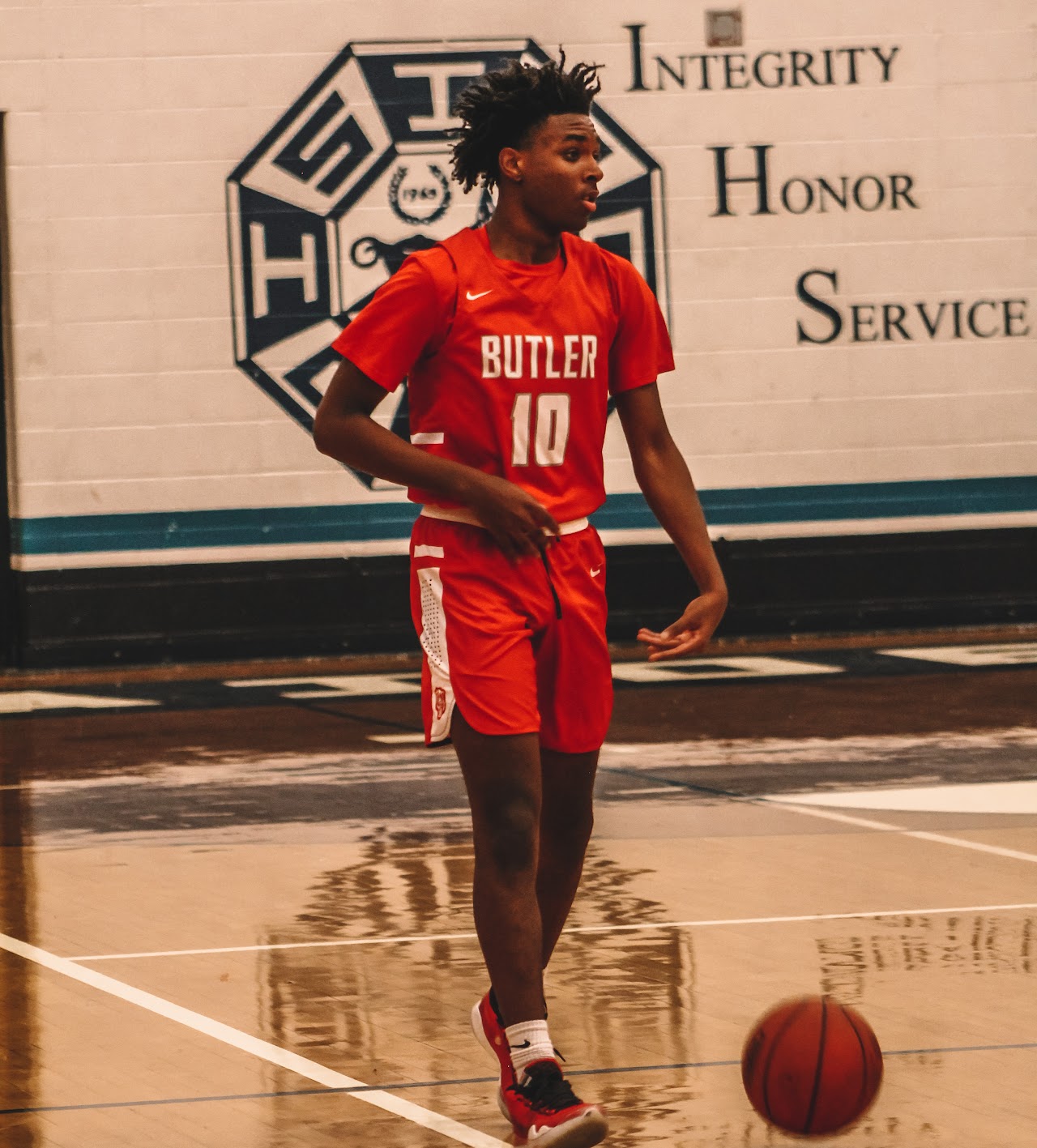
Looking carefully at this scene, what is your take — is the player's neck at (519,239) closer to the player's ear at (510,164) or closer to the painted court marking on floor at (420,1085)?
the player's ear at (510,164)

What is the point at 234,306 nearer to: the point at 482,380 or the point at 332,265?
the point at 332,265

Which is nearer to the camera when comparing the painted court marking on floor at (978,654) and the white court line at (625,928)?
the white court line at (625,928)

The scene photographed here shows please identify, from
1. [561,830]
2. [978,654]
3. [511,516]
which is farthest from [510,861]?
[978,654]

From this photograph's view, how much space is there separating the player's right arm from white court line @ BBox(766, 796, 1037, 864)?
3.57 metres

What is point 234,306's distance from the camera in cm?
1512

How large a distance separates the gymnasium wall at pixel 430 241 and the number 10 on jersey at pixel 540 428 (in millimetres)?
10128

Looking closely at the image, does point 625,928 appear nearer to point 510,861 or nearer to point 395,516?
point 510,861

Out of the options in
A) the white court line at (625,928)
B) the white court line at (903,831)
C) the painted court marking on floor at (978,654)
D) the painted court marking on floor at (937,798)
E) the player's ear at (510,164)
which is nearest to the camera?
the player's ear at (510,164)

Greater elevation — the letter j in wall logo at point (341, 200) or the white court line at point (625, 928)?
the letter j in wall logo at point (341, 200)

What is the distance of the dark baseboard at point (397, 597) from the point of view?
592 inches

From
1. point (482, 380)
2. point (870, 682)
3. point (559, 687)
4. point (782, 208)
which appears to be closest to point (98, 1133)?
point (559, 687)

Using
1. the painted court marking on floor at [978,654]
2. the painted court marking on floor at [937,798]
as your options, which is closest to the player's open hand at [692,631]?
the painted court marking on floor at [937,798]

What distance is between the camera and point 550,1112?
182 inches

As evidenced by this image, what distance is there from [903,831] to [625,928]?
1923mm
